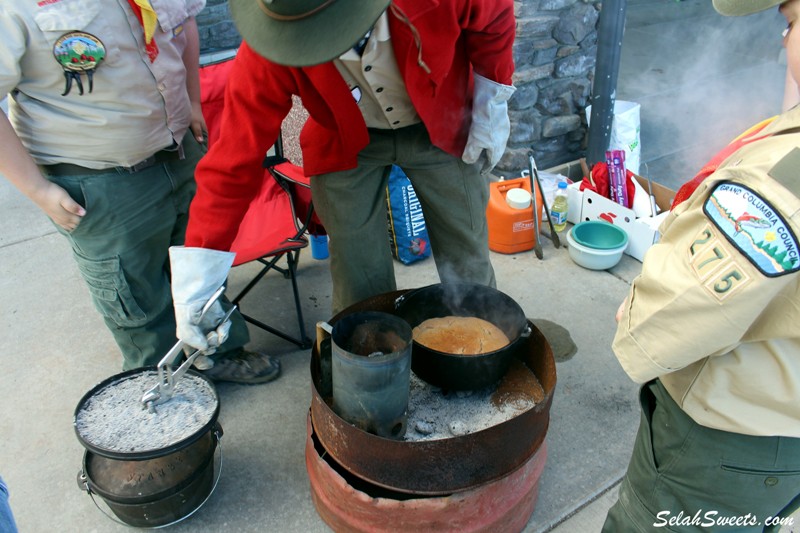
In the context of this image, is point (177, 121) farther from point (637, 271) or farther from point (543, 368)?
point (637, 271)

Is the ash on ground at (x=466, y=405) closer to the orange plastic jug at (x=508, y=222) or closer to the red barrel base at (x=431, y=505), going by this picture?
the red barrel base at (x=431, y=505)

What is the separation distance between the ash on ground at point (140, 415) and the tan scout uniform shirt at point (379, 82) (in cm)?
125

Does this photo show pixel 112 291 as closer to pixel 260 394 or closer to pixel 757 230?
pixel 260 394

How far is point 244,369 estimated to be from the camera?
3037 millimetres

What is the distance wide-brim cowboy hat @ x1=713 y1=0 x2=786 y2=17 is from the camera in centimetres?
133

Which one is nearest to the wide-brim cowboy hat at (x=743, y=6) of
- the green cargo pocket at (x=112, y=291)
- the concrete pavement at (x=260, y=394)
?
the concrete pavement at (x=260, y=394)

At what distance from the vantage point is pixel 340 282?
108 inches

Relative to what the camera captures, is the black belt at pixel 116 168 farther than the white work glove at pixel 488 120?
Yes

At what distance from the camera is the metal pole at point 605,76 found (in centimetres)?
393

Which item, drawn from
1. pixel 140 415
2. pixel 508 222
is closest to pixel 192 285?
pixel 140 415

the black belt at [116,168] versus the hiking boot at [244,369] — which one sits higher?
the black belt at [116,168]

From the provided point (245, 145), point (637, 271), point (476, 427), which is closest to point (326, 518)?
point (476, 427)

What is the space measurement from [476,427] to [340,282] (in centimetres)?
94

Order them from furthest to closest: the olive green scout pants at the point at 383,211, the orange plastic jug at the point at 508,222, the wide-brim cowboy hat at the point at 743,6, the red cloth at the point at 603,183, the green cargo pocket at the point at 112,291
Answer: the red cloth at the point at 603,183 < the orange plastic jug at the point at 508,222 < the green cargo pocket at the point at 112,291 < the olive green scout pants at the point at 383,211 < the wide-brim cowboy hat at the point at 743,6
